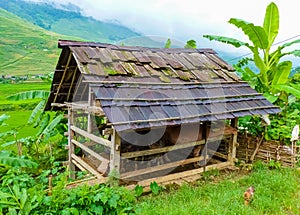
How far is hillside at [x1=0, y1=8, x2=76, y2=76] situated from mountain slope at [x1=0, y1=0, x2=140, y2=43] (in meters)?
71.1

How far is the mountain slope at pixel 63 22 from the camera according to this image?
142875 millimetres

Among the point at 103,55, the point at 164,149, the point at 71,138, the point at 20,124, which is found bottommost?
the point at 20,124

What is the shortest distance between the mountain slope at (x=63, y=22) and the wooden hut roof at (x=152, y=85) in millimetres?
136342

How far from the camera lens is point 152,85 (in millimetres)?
5348

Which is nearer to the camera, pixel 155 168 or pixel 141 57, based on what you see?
pixel 155 168

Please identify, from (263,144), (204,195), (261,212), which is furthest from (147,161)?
(263,144)

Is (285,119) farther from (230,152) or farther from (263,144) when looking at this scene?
(230,152)

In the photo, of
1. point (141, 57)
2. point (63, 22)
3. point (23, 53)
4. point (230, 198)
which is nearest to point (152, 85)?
point (141, 57)

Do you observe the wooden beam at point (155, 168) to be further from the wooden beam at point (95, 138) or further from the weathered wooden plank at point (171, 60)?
the weathered wooden plank at point (171, 60)

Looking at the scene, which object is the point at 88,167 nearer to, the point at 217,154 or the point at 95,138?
the point at 95,138

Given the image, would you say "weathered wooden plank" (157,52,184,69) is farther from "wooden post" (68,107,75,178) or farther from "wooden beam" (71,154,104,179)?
"wooden beam" (71,154,104,179)

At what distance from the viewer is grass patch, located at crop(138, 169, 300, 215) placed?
4.43 metres

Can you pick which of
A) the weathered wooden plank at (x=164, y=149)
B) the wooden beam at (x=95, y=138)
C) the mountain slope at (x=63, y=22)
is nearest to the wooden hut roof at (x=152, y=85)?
the wooden beam at (x=95, y=138)

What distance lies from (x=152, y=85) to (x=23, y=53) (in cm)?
5660
